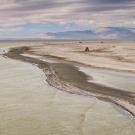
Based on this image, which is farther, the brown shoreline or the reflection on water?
the brown shoreline

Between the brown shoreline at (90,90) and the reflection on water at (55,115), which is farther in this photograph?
the brown shoreline at (90,90)

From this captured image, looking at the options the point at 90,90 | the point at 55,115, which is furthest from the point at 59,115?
the point at 90,90

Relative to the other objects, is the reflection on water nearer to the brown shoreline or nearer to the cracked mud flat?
the cracked mud flat

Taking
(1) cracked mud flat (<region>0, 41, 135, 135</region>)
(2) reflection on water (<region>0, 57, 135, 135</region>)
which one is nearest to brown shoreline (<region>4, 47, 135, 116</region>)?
(1) cracked mud flat (<region>0, 41, 135, 135</region>)

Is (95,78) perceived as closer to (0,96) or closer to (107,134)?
(0,96)

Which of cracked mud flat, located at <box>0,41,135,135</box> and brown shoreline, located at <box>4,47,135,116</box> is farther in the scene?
brown shoreline, located at <box>4,47,135,116</box>

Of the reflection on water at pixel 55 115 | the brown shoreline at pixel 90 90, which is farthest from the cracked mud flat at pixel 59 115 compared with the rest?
the brown shoreline at pixel 90 90

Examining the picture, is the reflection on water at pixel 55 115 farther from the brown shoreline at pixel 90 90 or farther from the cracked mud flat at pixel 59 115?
the brown shoreline at pixel 90 90
